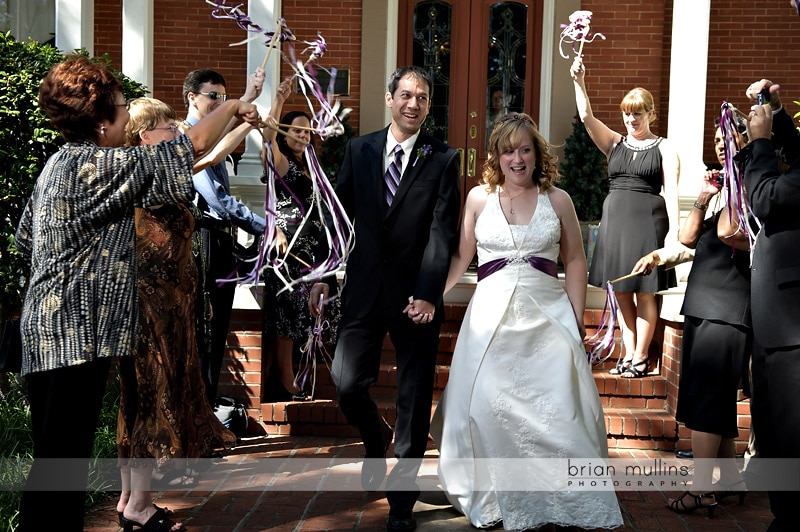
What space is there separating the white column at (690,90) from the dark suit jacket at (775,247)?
3.86m

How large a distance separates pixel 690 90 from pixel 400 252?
4.26 m

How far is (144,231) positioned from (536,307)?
2056 mm

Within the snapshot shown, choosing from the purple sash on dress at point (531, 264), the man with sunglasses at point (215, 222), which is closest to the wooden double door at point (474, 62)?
the man with sunglasses at point (215, 222)

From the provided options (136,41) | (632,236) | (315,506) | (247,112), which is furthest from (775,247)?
(136,41)

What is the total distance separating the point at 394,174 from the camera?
491 centimetres

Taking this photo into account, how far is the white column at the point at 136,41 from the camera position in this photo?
823 centimetres

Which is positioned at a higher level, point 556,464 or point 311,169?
point 311,169

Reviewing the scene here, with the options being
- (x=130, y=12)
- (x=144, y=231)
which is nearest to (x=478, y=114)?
(x=130, y=12)

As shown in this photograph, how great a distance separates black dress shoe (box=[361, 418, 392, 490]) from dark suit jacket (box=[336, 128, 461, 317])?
0.77m

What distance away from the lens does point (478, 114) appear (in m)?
10.9

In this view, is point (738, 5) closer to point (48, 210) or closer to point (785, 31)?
point (785, 31)

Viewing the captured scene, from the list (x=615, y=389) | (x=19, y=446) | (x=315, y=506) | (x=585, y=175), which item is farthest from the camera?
(x=585, y=175)

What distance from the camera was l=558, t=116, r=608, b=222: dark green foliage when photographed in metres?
10.3

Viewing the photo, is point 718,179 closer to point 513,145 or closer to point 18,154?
point 513,145
